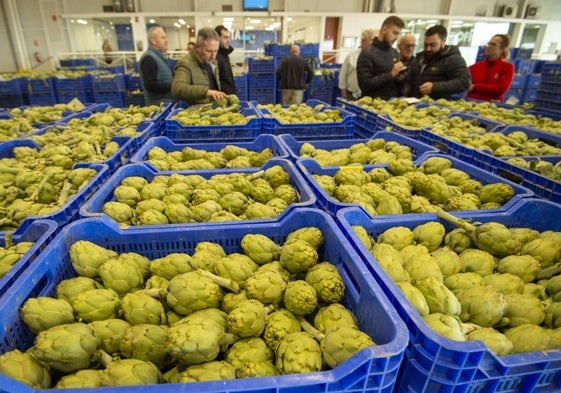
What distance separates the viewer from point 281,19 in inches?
711

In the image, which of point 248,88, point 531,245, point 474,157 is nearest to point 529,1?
point 248,88

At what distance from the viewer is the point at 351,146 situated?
134 inches

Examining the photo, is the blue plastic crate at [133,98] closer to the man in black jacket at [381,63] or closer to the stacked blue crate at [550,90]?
the man in black jacket at [381,63]

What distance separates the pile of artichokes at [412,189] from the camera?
2.13 m

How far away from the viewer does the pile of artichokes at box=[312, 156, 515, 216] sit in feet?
7.00

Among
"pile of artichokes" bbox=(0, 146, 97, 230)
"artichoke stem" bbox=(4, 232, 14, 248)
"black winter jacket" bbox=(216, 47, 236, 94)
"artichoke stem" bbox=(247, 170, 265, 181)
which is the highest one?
"black winter jacket" bbox=(216, 47, 236, 94)

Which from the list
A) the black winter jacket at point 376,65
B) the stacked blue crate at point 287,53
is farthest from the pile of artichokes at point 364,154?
the stacked blue crate at point 287,53

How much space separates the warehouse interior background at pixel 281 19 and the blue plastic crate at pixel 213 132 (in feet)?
46.2

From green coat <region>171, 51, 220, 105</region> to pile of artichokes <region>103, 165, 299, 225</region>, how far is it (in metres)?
2.34

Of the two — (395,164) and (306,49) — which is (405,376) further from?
(306,49)

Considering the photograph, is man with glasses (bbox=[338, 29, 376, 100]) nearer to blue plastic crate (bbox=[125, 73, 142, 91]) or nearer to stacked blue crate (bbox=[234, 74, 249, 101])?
stacked blue crate (bbox=[234, 74, 249, 101])

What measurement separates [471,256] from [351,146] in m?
1.91

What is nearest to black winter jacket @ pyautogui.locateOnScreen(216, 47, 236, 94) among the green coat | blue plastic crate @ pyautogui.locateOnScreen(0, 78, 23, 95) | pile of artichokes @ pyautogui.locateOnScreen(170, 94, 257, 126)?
the green coat

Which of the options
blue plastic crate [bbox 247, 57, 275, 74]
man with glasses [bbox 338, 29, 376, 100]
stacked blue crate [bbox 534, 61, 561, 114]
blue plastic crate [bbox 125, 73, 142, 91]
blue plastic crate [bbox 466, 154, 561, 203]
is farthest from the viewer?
blue plastic crate [bbox 125, 73, 142, 91]
